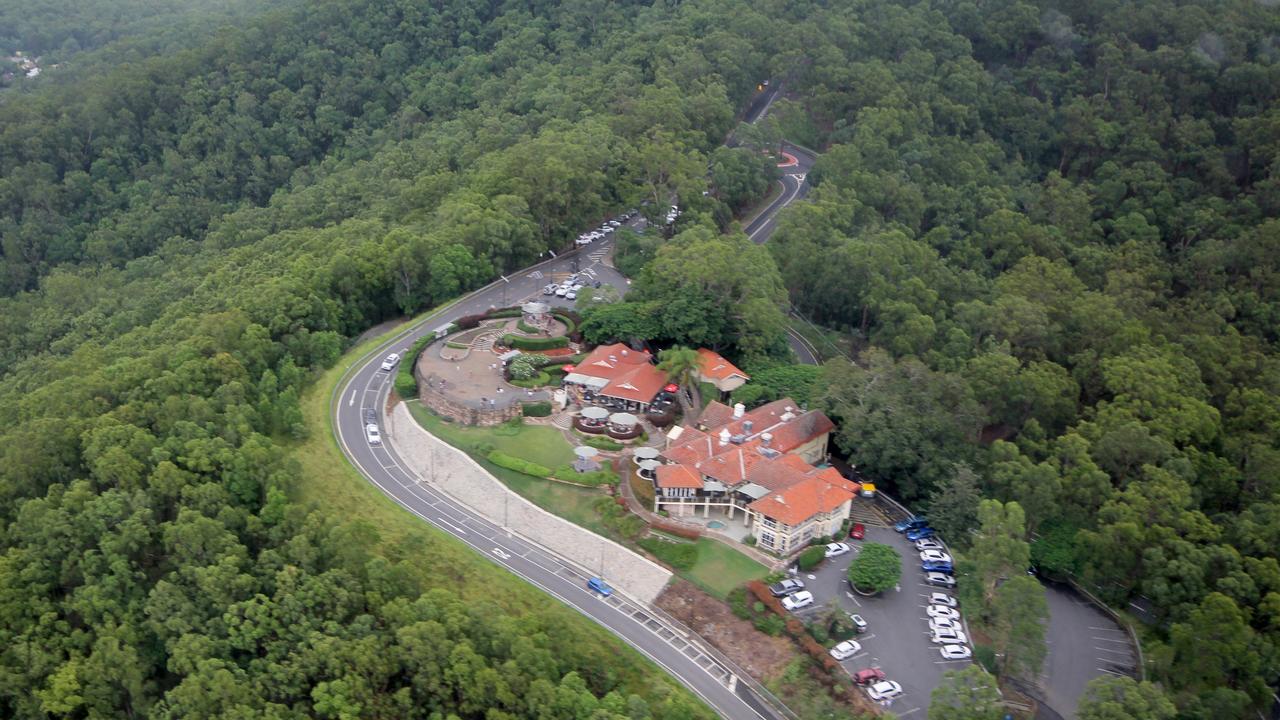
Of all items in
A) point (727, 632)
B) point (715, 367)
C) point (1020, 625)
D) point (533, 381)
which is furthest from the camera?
point (715, 367)

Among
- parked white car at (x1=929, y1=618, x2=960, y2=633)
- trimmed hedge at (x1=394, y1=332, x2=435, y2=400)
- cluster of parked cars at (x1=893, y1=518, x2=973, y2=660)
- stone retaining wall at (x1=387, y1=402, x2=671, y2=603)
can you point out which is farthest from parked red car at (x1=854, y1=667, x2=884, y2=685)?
trimmed hedge at (x1=394, y1=332, x2=435, y2=400)

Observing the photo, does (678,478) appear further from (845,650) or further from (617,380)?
(845,650)

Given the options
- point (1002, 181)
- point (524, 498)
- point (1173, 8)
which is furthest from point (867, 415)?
point (1173, 8)

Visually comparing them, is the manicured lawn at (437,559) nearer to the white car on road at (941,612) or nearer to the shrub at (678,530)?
the shrub at (678,530)

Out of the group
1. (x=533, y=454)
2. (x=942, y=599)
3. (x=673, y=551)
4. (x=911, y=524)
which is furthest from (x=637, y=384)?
(x=942, y=599)

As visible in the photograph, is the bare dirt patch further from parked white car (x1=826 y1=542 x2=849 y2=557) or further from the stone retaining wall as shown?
parked white car (x1=826 y1=542 x2=849 y2=557)

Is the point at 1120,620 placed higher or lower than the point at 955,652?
lower
